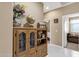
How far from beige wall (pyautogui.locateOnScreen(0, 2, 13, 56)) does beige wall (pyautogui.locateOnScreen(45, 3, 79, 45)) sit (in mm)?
5476

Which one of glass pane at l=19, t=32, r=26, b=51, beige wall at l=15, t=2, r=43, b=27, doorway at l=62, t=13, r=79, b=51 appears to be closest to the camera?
glass pane at l=19, t=32, r=26, b=51

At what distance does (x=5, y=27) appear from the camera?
1.09m

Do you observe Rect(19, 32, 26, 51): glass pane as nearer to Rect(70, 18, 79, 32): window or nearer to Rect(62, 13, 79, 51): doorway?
Rect(62, 13, 79, 51): doorway

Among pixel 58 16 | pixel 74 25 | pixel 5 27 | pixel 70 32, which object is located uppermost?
pixel 58 16

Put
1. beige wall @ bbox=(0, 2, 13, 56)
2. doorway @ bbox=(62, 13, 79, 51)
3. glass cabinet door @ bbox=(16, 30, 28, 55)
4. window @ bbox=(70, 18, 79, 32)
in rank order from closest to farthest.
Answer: beige wall @ bbox=(0, 2, 13, 56) → glass cabinet door @ bbox=(16, 30, 28, 55) → doorway @ bbox=(62, 13, 79, 51) → window @ bbox=(70, 18, 79, 32)

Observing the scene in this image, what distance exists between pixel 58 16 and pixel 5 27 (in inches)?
269

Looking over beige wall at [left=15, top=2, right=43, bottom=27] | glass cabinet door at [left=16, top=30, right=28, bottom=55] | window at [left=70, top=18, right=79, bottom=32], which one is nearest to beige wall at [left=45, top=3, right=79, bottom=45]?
window at [left=70, top=18, right=79, bottom=32]

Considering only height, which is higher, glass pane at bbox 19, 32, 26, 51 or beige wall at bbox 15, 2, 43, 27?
beige wall at bbox 15, 2, 43, 27

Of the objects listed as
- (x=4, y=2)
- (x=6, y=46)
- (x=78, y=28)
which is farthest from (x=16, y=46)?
(x=78, y=28)

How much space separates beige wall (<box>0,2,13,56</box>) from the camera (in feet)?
3.51

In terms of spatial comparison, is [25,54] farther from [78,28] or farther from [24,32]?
[78,28]

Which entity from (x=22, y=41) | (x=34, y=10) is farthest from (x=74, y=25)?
(x=22, y=41)

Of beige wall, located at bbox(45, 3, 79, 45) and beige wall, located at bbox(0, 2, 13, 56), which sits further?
beige wall, located at bbox(45, 3, 79, 45)

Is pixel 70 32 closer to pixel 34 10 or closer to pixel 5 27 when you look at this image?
pixel 34 10
